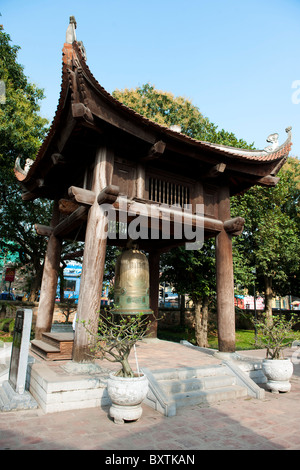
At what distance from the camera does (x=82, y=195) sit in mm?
6465

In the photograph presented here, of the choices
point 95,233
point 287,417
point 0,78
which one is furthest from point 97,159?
point 0,78

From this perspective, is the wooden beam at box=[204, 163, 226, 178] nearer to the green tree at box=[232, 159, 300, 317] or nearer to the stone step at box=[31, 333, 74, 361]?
the stone step at box=[31, 333, 74, 361]

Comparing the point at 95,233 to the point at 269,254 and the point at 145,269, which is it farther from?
the point at 269,254

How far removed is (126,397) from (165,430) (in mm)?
706

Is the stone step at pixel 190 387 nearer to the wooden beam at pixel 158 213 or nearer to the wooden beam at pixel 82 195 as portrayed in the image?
the wooden beam at pixel 158 213

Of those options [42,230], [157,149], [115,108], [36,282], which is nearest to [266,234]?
[157,149]

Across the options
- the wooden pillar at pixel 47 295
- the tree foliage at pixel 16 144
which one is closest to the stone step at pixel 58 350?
the wooden pillar at pixel 47 295

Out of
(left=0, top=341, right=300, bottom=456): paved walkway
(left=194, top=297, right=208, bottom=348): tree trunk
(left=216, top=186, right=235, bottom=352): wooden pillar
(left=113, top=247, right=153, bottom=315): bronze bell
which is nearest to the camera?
(left=0, top=341, right=300, bottom=456): paved walkway

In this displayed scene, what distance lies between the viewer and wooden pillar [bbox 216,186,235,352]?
781cm

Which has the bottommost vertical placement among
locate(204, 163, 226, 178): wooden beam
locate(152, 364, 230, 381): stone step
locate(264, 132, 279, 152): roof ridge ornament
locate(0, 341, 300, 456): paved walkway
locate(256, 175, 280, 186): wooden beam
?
locate(0, 341, 300, 456): paved walkway

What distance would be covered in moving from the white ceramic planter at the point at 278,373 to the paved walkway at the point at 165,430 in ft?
2.78

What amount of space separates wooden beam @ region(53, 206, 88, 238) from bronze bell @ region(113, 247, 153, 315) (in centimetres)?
148

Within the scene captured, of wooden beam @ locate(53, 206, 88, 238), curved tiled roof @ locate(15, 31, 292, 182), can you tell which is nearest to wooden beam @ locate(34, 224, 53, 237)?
wooden beam @ locate(53, 206, 88, 238)

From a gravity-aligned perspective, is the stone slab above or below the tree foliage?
below
